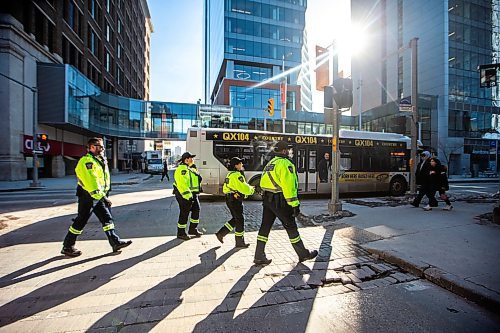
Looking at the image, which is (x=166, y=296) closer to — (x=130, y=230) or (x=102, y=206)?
(x=102, y=206)

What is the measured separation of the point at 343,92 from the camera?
24.1 feet

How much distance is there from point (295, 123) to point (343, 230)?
40.3m

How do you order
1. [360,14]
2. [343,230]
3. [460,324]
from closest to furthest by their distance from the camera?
[460,324] → [343,230] → [360,14]

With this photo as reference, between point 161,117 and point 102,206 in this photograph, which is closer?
point 102,206

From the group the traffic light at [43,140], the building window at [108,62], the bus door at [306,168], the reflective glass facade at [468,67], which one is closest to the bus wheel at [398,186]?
the bus door at [306,168]

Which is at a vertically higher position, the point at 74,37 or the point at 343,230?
the point at 74,37

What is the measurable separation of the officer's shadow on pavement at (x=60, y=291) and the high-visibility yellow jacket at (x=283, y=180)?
2446 millimetres

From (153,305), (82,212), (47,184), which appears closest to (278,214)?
(153,305)

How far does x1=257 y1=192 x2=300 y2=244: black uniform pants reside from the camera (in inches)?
167

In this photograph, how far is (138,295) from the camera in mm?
3254

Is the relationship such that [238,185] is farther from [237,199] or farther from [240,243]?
[240,243]

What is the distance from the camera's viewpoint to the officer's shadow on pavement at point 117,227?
5.68m

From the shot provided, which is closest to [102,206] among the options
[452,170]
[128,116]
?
[128,116]

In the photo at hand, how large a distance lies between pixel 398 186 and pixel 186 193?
11200 millimetres
